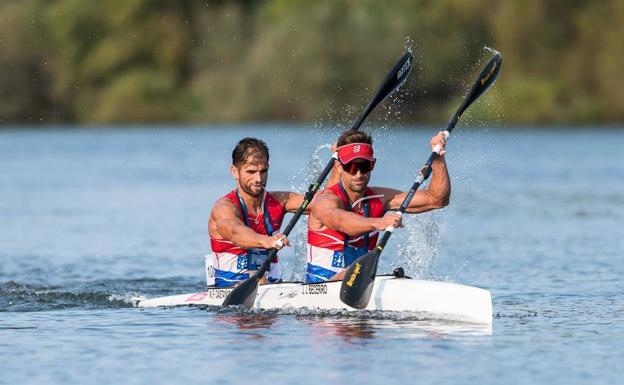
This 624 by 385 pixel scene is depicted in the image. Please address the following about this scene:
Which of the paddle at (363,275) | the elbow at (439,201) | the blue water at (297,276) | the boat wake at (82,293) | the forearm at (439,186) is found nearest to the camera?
the blue water at (297,276)

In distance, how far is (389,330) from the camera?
489 inches

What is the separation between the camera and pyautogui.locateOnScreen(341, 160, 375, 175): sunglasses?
41.9 feet

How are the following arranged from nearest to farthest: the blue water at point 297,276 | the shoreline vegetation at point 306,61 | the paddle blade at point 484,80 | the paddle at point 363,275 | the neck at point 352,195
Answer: the blue water at point 297,276 < the paddle at point 363,275 < the neck at point 352,195 < the paddle blade at point 484,80 < the shoreline vegetation at point 306,61

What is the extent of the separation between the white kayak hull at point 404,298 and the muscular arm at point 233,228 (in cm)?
68

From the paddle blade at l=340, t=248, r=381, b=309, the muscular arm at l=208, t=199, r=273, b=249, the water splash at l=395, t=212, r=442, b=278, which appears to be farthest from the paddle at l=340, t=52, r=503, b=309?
the water splash at l=395, t=212, r=442, b=278

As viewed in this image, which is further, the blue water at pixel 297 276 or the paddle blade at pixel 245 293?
the paddle blade at pixel 245 293

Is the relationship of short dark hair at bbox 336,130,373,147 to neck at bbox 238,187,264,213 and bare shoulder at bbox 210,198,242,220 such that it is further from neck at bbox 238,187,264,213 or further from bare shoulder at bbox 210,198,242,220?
bare shoulder at bbox 210,198,242,220

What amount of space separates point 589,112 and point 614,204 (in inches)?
1393

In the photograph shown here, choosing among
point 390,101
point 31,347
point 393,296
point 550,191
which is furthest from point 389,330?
point 390,101

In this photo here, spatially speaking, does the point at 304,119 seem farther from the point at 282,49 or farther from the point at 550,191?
the point at 550,191

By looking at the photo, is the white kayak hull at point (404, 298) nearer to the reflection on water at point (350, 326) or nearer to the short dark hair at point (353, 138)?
the reflection on water at point (350, 326)

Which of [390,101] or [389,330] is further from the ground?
[390,101]

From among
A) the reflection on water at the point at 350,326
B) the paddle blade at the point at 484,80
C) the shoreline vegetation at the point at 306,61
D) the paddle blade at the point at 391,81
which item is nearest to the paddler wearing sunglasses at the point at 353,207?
the reflection on water at the point at 350,326

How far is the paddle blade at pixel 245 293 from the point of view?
13352 millimetres
